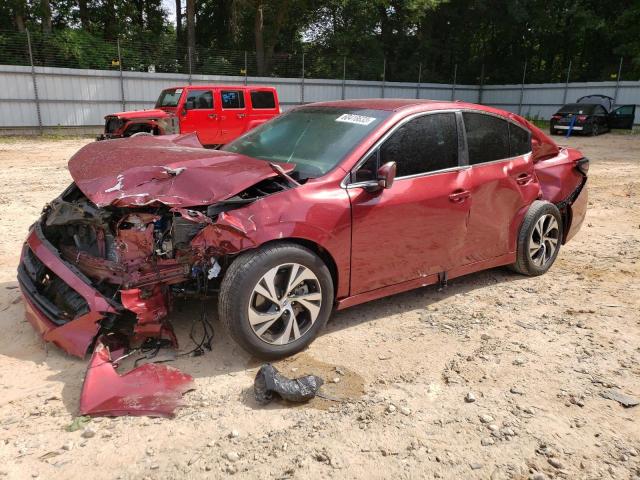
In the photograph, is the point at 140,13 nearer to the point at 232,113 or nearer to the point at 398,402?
the point at 232,113

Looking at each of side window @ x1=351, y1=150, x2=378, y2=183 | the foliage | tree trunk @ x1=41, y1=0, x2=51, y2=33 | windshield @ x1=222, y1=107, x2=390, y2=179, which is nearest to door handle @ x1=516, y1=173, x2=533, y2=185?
windshield @ x1=222, y1=107, x2=390, y2=179

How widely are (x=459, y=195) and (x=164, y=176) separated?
2.27 metres

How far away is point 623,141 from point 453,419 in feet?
68.6

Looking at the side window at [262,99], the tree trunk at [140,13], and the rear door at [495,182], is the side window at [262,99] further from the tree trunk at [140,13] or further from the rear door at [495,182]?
the tree trunk at [140,13]

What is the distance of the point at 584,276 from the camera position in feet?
17.4

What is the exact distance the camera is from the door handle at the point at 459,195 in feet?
13.7

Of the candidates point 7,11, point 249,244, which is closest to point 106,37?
point 7,11

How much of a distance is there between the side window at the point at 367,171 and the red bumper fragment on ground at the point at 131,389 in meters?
1.74

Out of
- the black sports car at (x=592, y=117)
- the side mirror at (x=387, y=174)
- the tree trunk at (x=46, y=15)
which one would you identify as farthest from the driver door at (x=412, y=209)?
the tree trunk at (x=46, y=15)

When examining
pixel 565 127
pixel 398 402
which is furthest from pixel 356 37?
pixel 398 402

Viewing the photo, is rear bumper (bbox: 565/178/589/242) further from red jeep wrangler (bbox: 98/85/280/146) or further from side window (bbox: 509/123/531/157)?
red jeep wrangler (bbox: 98/85/280/146)

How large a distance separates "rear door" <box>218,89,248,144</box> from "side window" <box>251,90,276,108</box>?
0.33 meters

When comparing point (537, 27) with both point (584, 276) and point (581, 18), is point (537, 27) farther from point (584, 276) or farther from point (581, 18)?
point (584, 276)

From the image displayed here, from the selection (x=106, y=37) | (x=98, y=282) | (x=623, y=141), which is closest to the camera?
(x=98, y=282)
